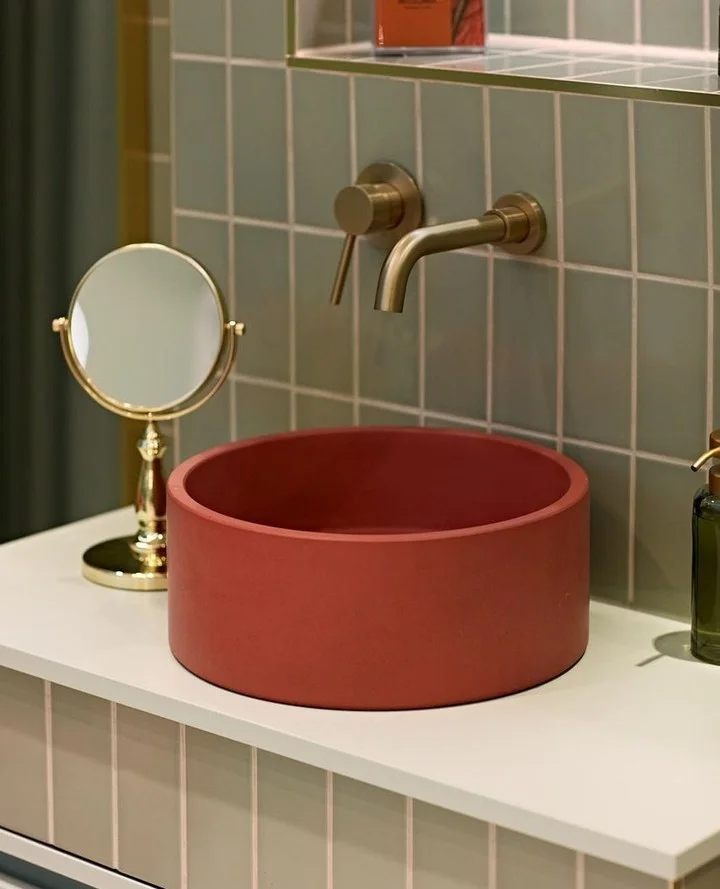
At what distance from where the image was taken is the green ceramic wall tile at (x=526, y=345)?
1.36 meters

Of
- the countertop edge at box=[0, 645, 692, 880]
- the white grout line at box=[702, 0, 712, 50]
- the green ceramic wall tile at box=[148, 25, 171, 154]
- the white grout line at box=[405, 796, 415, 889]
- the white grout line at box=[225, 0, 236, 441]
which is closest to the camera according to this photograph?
→ the countertop edge at box=[0, 645, 692, 880]

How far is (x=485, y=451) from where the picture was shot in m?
1.38

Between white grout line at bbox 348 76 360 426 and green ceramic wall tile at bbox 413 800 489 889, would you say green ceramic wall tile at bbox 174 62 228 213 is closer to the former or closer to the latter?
white grout line at bbox 348 76 360 426

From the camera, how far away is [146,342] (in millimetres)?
1406

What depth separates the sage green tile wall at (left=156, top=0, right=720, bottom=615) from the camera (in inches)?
50.5

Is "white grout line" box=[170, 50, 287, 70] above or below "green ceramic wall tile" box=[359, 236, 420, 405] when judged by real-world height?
above

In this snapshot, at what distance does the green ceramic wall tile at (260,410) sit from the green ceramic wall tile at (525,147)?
318 mm

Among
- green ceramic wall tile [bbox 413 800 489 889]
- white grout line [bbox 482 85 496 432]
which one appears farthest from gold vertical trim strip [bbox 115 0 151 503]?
green ceramic wall tile [bbox 413 800 489 889]

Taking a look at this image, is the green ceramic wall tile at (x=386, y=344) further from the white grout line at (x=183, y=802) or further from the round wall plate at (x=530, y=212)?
the white grout line at (x=183, y=802)

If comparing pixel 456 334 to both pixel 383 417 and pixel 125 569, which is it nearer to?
pixel 383 417

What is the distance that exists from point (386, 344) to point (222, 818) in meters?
0.47

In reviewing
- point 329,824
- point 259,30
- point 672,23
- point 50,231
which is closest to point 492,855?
point 329,824

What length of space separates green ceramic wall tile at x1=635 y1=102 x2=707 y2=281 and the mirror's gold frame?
2.1 inches

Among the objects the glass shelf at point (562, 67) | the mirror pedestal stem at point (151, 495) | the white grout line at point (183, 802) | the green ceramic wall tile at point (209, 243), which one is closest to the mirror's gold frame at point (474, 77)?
the glass shelf at point (562, 67)
